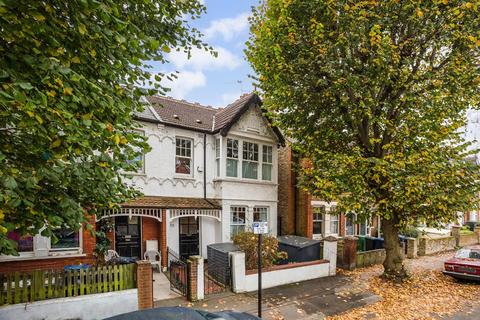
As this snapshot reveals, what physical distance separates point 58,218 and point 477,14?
13501mm

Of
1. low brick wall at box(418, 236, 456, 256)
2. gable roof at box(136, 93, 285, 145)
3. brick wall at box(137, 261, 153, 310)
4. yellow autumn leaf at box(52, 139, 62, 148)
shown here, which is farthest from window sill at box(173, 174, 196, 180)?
low brick wall at box(418, 236, 456, 256)

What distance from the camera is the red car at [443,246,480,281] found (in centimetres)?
1181

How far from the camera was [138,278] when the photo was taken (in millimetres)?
8031

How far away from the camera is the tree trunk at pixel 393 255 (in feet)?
38.2

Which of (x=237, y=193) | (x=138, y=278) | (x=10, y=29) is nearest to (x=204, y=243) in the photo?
(x=237, y=193)

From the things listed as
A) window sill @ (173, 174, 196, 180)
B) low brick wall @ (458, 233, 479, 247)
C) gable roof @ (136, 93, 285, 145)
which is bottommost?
low brick wall @ (458, 233, 479, 247)

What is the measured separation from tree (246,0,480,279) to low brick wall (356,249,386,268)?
2424 mm

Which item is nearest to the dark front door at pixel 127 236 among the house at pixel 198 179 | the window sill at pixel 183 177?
the house at pixel 198 179

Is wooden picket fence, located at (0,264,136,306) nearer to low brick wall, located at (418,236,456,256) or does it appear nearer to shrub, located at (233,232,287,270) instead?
shrub, located at (233,232,287,270)

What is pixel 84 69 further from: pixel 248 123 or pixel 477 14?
pixel 477 14

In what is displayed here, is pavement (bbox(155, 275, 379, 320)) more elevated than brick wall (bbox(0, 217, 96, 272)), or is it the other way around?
brick wall (bbox(0, 217, 96, 272))

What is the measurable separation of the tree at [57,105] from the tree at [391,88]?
7.14 meters

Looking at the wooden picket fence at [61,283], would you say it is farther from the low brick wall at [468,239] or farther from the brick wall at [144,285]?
the low brick wall at [468,239]

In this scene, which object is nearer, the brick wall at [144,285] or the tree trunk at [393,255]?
the brick wall at [144,285]
